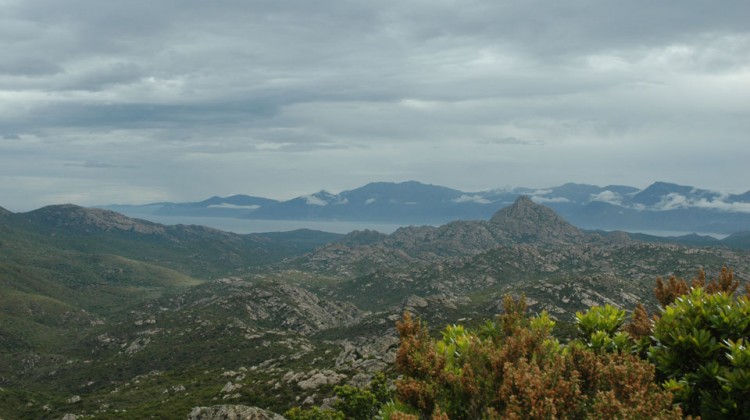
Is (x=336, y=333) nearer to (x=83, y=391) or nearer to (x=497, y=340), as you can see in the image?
(x=83, y=391)

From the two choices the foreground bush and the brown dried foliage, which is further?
the brown dried foliage

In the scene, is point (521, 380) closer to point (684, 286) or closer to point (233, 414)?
point (684, 286)

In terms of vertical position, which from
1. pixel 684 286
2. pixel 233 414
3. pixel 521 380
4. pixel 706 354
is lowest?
pixel 233 414

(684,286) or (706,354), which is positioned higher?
(684,286)

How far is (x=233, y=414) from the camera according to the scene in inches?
1747

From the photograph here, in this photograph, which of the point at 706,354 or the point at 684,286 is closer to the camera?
the point at 706,354

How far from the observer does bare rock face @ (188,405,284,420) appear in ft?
139

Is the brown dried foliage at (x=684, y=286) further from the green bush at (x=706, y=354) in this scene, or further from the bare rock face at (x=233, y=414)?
the bare rock face at (x=233, y=414)

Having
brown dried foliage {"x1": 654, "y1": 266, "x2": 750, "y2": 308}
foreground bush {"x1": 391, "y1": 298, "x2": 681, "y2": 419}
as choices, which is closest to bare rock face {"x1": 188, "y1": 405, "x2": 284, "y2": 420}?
foreground bush {"x1": 391, "y1": 298, "x2": 681, "y2": 419}

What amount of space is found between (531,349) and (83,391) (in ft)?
549

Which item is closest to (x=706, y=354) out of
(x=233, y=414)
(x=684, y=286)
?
(x=684, y=286)

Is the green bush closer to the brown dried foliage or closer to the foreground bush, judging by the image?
the foreground bush

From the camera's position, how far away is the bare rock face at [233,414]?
42.4m

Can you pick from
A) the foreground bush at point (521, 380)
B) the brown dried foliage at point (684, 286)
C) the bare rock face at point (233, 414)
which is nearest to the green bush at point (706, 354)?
the foreground bush at point (521, 380)
